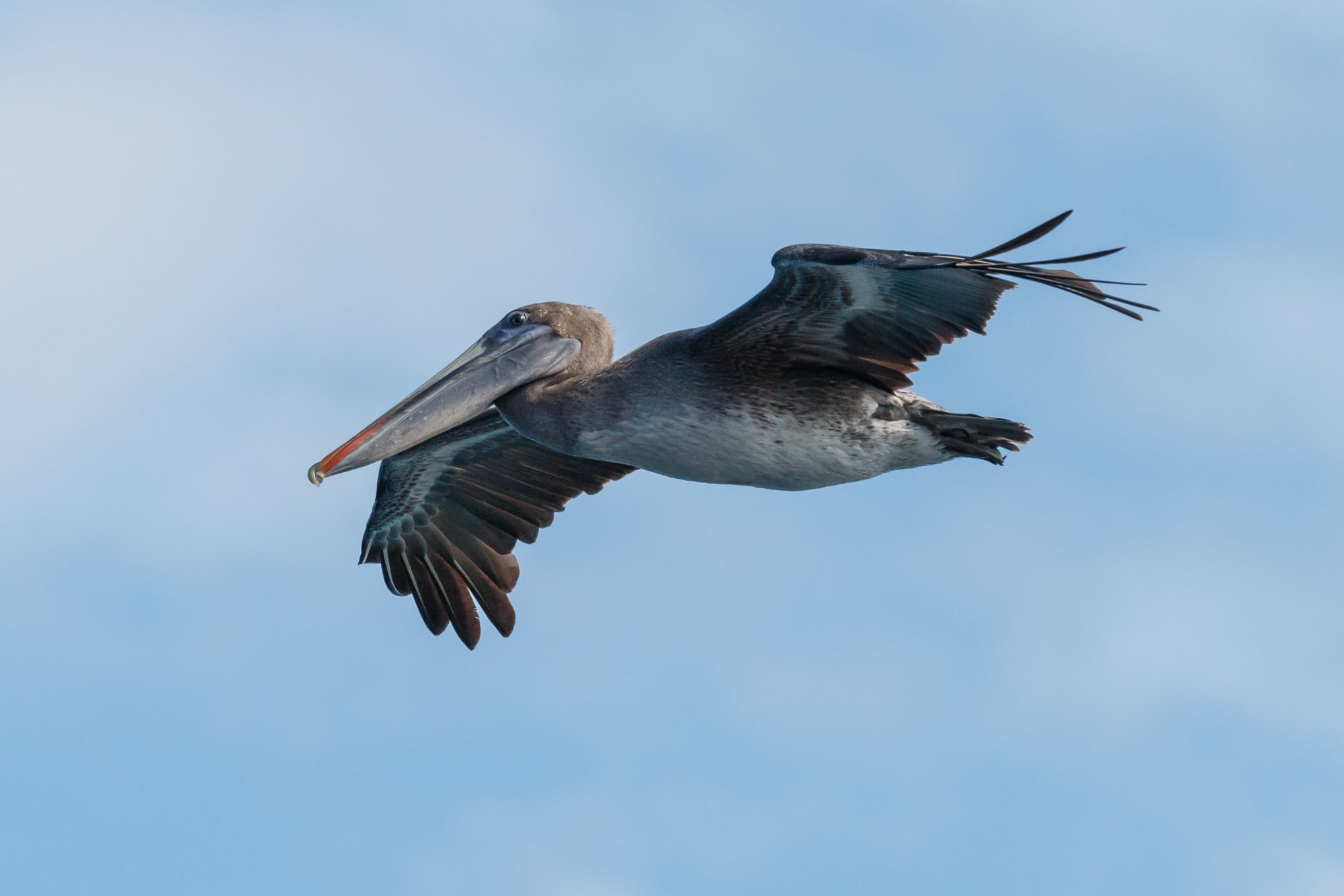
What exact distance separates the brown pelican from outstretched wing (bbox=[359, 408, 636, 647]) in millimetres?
1339

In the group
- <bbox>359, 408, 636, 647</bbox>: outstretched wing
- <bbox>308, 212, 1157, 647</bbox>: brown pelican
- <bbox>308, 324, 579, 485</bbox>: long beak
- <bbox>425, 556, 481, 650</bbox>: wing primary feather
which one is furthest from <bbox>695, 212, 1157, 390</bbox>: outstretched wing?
<bbox>425, 556, 481, 650</bbox>: wing primary feather

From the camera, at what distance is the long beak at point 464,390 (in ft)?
35.6

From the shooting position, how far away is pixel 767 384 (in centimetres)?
1016

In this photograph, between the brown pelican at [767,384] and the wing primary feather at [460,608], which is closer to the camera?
the brown pelican at [767,384]

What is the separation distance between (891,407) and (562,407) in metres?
2.08

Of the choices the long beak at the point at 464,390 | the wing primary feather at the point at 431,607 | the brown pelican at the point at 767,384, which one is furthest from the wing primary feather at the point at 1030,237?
the wing primary feather at the point at 431,607

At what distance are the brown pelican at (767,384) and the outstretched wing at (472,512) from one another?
1339 millimetres

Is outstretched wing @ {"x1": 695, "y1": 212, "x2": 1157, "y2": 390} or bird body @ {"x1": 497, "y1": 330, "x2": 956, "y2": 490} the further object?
bird body @ {"x1": 497, "y1": 330, "x2": 956, "y2": 490}

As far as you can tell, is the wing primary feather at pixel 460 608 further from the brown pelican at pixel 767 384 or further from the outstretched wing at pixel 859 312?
Answer: the outstretched wing at pixel 859 312

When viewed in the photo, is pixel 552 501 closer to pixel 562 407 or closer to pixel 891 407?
pixel 562 407

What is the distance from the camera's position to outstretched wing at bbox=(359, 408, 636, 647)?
12.4 meters

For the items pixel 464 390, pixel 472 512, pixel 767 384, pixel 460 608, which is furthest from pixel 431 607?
pixel 767 384

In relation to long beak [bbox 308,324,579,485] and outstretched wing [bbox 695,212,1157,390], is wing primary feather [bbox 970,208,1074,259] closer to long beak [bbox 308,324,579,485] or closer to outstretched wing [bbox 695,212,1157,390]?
outstretched wing [bbox 695,212,1157,390]

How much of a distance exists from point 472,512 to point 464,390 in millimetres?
1884
